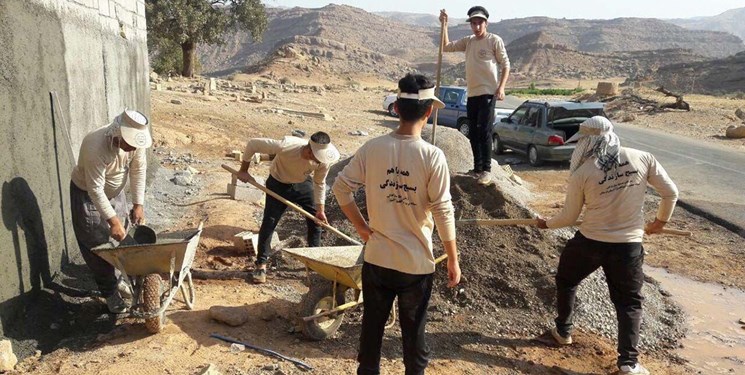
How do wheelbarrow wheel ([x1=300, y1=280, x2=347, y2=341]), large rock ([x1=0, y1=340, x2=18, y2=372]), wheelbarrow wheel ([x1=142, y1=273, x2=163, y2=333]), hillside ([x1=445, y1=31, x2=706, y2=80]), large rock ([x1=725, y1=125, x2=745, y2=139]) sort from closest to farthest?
large rock ([x1=0, y1=340, x2=18, y2=372]) → wheelbarrow wheel ([x1=142, y1=273, x2=163, y2=333]) → wheelbarrow wheel ([x1=300, y1=280, x2=347, y2=341]) → large rock ([x1=725, y1=125, x2=745, y2=139]) → hillside ([x1=445, y1=31, x2=706, y2=80])

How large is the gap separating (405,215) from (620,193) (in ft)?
6.14

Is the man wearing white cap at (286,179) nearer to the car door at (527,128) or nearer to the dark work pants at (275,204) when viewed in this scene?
the dark work pants at (275,204)

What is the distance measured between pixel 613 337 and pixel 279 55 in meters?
44.1

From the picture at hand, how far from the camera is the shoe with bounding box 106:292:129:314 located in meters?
4.71

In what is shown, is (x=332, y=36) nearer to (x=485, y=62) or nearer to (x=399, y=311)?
(x=485, y=62)

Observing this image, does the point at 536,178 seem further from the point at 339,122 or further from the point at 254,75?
the point at 254,75

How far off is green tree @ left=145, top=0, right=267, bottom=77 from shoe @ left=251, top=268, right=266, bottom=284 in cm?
2117

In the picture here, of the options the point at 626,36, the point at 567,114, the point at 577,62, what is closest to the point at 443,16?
the point at 567,114

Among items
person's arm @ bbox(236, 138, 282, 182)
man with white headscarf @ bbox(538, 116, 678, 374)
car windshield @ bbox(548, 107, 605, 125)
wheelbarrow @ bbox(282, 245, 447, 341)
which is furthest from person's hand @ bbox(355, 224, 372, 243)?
car windshield @ bbox(548, 107, 605, 125)

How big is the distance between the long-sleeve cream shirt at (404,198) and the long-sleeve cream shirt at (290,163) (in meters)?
2.45

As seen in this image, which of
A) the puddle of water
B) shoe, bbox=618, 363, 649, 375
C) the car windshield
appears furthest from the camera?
the car windshield

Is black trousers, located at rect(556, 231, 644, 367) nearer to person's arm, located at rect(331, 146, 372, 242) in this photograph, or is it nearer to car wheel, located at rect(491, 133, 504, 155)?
person's arm, located at rect(331, 146, 372, 242)

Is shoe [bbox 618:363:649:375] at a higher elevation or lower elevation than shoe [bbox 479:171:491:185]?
lower

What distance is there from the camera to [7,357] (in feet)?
12.8
